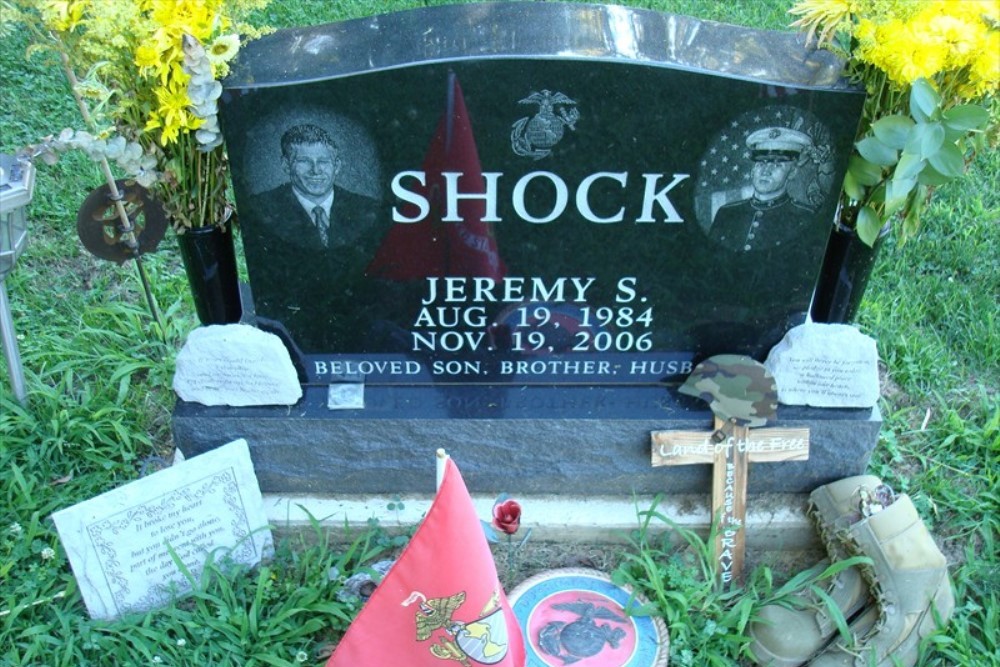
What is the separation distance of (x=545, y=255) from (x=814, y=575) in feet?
3.72

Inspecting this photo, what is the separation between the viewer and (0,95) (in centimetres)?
445

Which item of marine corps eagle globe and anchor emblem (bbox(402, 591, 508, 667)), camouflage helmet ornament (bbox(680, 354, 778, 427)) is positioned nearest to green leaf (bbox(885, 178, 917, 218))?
camouflage helmet ornament (bbox(680, 354, 778, 427))

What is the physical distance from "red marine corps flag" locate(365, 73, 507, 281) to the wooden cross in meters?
0.68

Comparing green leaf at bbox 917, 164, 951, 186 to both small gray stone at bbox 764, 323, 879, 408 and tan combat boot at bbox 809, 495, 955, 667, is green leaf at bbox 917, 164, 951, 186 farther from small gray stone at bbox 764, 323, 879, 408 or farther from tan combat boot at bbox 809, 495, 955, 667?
tan combat boot at bbox 809, 495, 955, 667

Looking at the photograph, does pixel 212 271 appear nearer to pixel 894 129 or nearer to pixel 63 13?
pixel 63 13

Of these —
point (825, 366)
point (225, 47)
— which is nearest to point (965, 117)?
point (825, 366)

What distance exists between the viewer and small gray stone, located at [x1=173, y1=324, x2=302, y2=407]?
8.31 ft

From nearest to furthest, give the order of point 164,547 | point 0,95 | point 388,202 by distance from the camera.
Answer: point 388,202
point 164,547
point 0,95

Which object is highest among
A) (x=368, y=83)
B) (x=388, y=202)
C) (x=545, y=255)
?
(x=368, y=83)

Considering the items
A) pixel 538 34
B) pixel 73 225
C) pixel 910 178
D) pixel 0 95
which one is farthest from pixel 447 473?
pixel 0 95

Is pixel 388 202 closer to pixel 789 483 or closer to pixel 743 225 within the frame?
pixel 743 225

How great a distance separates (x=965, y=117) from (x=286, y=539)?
6.64 ft

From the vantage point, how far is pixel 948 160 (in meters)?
2.21

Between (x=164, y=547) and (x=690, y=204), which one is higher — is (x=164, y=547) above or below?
below
